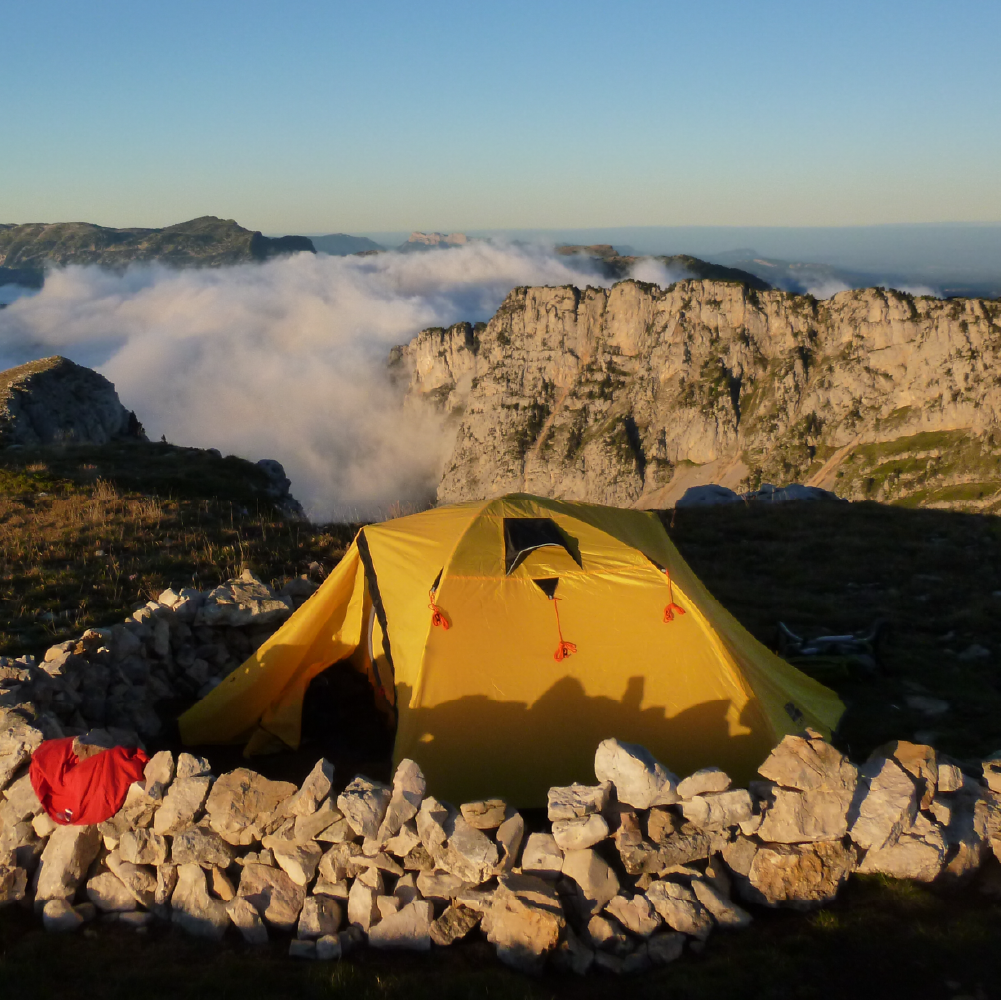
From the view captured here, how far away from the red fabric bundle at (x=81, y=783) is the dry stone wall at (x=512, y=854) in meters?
0.12

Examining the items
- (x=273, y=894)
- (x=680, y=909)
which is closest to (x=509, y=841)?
(x=680, y=909)

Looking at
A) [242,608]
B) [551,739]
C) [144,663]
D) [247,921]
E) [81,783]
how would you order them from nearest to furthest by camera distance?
[247,921] → [81,783] → [551,739] → [144,663] → [242,608]

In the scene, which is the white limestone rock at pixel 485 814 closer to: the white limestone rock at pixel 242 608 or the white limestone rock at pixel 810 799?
the white limestone rock at pixel 810 799

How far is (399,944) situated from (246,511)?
614 inches

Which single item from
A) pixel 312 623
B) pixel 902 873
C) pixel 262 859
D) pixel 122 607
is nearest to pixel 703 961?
pixel 902 873

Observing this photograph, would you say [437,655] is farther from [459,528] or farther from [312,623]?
[312,623]

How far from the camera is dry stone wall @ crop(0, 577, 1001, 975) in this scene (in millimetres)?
6543

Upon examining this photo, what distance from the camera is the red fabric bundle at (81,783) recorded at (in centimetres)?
746

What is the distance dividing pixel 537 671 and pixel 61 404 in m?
64.6

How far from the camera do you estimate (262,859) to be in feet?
23.5

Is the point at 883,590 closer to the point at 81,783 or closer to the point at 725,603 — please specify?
the point at 725,603

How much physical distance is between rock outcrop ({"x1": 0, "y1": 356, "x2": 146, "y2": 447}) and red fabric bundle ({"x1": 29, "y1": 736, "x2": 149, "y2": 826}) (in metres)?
46.5

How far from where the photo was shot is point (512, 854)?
22.1 feet

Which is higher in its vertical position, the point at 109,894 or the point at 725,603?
the point at 109,894
